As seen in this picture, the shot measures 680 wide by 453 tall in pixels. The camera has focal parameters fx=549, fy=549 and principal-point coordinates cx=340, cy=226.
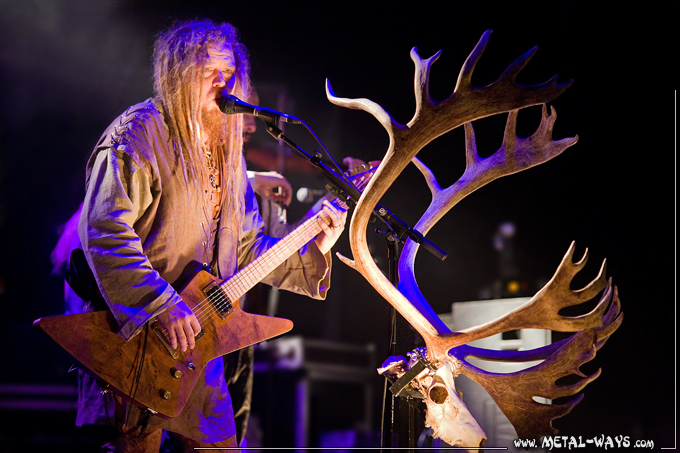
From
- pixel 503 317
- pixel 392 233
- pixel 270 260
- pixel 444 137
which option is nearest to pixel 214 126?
pixel 270 260

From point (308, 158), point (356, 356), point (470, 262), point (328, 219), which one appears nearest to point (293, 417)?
point (356, 356)

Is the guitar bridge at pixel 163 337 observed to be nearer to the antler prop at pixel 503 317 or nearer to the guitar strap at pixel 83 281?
the guitar strap at pixel 83 281

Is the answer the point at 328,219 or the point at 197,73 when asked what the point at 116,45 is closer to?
the point at 197,73

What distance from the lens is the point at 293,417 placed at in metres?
3.18

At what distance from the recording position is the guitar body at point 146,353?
141 cm

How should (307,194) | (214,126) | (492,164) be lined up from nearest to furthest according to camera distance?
(214,126), (492,164), (307,194)

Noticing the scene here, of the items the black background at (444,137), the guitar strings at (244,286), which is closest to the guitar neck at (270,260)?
the guitar strings at (244,286)

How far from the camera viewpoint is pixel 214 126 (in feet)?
6.08

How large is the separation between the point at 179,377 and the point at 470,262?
2265 mm

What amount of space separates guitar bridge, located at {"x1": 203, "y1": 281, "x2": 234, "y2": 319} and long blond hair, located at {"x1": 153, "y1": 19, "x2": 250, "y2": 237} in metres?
0.25

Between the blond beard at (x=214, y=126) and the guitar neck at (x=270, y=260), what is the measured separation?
0.41 m

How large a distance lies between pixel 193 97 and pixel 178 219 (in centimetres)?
41

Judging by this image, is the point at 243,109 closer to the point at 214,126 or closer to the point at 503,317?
the point at 214,126

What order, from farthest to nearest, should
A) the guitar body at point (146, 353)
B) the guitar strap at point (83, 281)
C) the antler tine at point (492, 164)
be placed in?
the antler tine at point (492, 164)
the guitar strap at point (83, 281)
the guitar body at point (146, 353)
